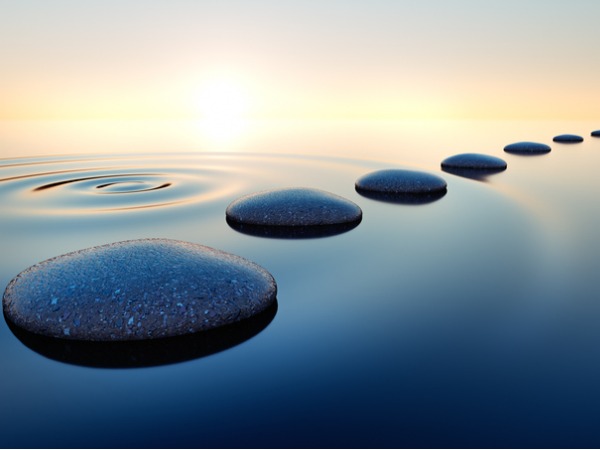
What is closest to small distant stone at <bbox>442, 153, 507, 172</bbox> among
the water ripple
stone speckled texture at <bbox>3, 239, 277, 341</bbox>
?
the water ripple

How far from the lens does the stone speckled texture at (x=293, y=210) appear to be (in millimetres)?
8641

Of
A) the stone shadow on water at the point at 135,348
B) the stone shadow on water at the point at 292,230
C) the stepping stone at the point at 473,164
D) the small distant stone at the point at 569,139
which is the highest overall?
the stone shadow on water at the point at 135,348

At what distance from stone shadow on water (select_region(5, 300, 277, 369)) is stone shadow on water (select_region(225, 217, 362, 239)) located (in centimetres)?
361

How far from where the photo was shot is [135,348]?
427 centimetres

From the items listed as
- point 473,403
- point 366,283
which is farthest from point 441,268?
point 473,403

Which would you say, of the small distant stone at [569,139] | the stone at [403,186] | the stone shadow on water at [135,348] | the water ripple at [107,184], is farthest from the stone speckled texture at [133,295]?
the small distant stone at [569,139]

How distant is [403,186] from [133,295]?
927 cm

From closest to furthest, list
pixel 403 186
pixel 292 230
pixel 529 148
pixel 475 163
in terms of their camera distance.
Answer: pixel 292 230
pixel 403 186
pixel 475 163
pixel 529 148

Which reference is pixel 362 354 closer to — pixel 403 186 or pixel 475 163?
pixel 403 186

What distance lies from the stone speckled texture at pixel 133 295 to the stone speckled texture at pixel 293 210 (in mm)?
3246

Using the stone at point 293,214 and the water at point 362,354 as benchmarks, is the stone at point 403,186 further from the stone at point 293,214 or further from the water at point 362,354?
the stone at point 293,214

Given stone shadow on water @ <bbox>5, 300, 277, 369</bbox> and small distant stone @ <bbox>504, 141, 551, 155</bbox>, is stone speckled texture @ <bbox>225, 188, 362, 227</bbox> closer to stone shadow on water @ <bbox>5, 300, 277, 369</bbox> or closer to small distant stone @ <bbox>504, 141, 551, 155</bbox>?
stone shadow on water @ <bbox>5, 300, 277, 369</bbox>

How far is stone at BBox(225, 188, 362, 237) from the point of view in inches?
335

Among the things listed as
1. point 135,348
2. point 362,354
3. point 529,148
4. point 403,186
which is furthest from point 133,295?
point 529,148
